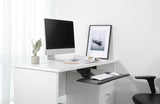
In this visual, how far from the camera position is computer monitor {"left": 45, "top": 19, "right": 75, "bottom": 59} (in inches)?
96.2

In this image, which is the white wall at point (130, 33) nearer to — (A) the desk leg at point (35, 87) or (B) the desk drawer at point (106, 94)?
(B) the desk drawer at point (106, 94)

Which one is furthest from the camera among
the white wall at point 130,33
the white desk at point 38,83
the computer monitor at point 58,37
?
the white wall at point 130,33

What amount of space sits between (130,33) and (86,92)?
937 millimetres

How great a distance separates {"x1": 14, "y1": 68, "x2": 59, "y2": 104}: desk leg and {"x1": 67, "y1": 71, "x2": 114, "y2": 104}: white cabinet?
67cm

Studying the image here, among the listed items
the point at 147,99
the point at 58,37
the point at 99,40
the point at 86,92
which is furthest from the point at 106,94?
the point at 58,37

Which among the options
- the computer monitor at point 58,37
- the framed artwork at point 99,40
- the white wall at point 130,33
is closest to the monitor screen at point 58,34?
the computer monitor at point 58,37

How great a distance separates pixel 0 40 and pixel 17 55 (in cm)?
33

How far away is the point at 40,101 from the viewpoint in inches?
82.2

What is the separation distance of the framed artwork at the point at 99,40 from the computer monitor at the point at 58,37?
0.39 m

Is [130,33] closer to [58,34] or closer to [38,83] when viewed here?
[58,34]

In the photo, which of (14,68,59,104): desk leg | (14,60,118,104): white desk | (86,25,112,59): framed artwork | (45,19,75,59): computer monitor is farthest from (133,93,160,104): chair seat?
(45,19,75,59): computer monitor

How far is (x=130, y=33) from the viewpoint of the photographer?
2.87 metres

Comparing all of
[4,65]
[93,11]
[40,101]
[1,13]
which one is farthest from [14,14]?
[40,101]

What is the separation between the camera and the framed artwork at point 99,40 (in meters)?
2.98
